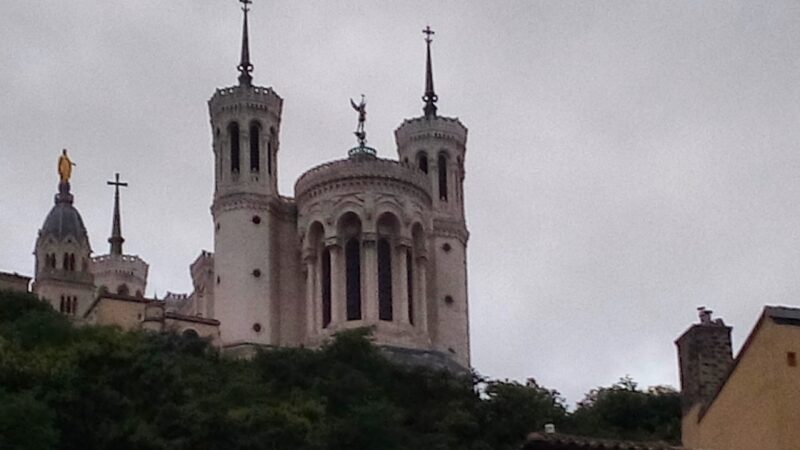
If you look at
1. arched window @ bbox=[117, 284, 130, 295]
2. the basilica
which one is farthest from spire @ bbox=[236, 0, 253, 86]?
arched window @ bbox=[117, 284, 130, 295]

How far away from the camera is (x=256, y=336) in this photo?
69.2m

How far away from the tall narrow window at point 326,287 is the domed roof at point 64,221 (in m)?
17.8

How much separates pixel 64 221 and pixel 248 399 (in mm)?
31290

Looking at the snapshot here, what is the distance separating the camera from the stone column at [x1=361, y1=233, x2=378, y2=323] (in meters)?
67.2

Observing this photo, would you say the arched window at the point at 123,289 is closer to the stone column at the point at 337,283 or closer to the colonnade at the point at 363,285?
the colonnade at the point at 363,285

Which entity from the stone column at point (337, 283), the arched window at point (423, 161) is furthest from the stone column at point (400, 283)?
the arched window at point (423, 161)

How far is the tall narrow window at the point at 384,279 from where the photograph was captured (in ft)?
223

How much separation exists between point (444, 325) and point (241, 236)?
29.9 ft

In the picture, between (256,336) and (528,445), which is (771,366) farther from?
(256,336)

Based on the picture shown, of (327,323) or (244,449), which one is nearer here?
(244,449)

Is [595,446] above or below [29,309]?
below

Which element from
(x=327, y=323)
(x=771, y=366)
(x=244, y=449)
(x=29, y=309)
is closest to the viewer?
(x=771, y=366)

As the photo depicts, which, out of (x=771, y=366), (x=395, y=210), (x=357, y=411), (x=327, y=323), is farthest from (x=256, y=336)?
(x=771, y=366)

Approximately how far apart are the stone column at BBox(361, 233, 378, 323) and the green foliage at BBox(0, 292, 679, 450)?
3751 millimetres
